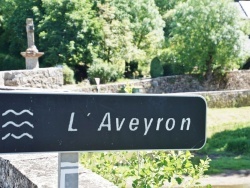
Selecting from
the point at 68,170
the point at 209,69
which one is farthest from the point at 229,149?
the point at 68,170

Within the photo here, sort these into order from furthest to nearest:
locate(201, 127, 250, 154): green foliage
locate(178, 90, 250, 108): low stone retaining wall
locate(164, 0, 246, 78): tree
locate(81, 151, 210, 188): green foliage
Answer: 1. locate(164, 0, 246, 78): tree
2. locate(178, 90, 250, 108): low stone retaining wall
3. locate(201, 127, 250, 154): green foliage
4. locate(81, 151, 210, 188): green foliage

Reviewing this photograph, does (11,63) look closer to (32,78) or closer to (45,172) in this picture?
(32,78)

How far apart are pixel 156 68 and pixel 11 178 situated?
71.5ft

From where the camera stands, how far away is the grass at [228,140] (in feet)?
50.3

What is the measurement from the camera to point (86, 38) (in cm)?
2431

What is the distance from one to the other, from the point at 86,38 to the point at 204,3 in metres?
6.00

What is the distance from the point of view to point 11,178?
3.58m

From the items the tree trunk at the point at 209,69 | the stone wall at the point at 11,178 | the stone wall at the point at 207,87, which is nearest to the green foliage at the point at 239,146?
the stone wall at the point at 207,87

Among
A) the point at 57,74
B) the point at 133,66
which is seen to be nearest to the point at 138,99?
the point at 57,74

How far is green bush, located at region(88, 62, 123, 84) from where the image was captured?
22.7 metres

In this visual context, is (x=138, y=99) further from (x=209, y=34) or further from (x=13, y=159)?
(x=209, y=34)

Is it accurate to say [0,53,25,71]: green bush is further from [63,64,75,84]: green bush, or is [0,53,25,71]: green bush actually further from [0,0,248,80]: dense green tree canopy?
[63,64,75,84]: green bush

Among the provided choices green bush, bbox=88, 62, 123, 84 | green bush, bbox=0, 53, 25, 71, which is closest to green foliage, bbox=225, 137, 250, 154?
green bush, bbox=88, 62, 123, 84

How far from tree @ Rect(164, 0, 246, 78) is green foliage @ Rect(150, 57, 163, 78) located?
3.24ft
